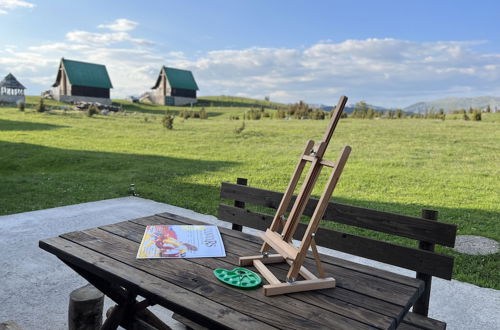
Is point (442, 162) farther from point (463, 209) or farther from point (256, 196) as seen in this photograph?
point (256, 196)

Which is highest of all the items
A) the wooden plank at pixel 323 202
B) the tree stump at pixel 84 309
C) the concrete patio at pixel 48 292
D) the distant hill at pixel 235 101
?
the distant hill at pixel 235 101

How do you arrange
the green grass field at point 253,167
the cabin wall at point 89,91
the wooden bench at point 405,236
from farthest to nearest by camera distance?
1. the cabin wall at point 89,91
2. the green grass field at point 253,167
3. the wooden bench at point 405,236

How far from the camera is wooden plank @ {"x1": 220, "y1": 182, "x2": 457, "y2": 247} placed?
286 cm

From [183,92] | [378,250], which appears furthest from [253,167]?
[183,92]

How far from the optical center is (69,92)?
53.2 m

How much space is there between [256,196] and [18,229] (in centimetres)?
427

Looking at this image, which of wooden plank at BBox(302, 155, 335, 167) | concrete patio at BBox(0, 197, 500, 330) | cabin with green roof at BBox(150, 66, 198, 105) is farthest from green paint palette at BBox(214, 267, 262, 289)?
cabin with green roof at BBox(150, 66, 198, 105)

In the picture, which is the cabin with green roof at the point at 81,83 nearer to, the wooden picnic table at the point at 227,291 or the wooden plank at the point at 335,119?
the wooden picnic table at the point at 227,291

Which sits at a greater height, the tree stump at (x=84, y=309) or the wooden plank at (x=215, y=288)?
the wooden plank at (x=215, y=288)

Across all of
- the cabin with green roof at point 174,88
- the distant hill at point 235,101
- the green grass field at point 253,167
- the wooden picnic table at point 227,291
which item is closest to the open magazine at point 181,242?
the wooden picnic table at point 227,291

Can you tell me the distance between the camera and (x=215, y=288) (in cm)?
226

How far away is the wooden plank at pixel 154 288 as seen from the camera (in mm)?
1956

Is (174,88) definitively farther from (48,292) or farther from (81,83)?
(48,292)

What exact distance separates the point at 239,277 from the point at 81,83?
56.9 metres
